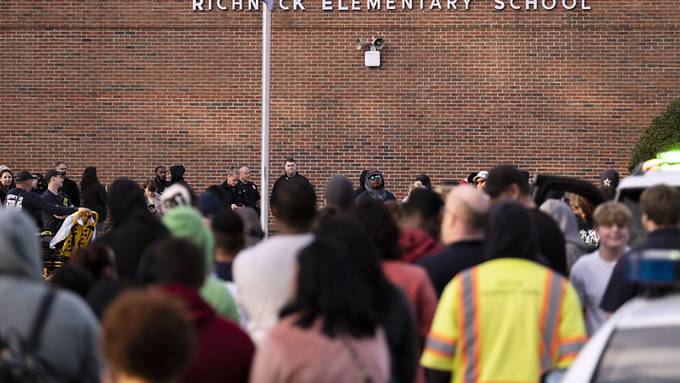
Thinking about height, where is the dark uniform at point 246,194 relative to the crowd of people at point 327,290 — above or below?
below

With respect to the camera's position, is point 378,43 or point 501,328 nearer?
point 501,328

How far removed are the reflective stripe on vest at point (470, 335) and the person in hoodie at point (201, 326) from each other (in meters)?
1.40

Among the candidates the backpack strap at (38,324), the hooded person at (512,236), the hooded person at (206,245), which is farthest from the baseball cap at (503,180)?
the backpack strap at (38,324)

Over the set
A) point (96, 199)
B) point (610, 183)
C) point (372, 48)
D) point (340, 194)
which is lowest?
point (96, 199)

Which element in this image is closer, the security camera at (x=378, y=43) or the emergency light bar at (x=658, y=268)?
the emergency light bar at (x=658, y=268)

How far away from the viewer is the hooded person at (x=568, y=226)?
29.3 ft

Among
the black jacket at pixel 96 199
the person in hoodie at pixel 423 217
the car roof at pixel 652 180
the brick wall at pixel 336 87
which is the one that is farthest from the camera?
the brick wall at pixel 336 87

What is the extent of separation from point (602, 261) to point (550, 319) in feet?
7.13

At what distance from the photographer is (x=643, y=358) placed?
15.0 feet

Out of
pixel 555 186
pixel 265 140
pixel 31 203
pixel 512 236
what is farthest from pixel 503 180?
pixel 31 203

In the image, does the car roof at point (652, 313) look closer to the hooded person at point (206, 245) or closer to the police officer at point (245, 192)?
the hooded person at point (206, 245)

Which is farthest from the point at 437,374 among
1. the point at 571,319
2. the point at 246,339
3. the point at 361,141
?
the point at 361,141

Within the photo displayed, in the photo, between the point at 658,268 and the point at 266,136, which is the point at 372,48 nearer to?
the point at 266,136

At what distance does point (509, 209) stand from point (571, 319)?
0.56 m
